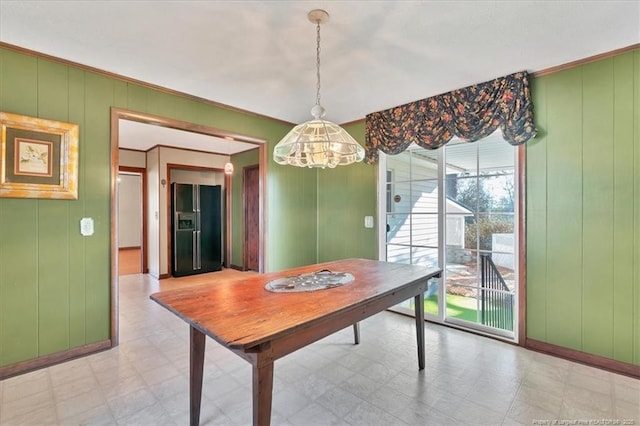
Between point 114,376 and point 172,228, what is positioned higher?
point 172,228

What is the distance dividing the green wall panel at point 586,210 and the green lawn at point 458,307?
21.1 inches

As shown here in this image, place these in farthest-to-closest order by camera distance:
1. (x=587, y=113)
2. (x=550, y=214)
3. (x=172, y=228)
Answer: (x=172, y=228) < (x=550, y=214) < (x=587, y=113)

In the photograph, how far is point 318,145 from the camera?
2.13m

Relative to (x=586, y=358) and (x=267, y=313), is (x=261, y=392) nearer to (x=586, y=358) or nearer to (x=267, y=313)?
(x=267, y=313)

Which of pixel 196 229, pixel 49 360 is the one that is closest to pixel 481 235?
pixel 49 360

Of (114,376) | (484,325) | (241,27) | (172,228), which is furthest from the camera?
(172,228)

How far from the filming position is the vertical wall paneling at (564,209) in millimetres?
2506

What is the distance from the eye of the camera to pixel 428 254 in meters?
3.51

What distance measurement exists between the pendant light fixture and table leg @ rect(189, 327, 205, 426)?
1.31m

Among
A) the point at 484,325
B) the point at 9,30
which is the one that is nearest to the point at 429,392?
the point at 484,325

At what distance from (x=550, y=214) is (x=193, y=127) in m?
3.63

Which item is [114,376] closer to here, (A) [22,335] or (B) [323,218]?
(A) [22,335]

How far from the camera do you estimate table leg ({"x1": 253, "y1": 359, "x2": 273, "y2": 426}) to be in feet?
4.18

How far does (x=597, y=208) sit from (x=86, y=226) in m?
4.32
